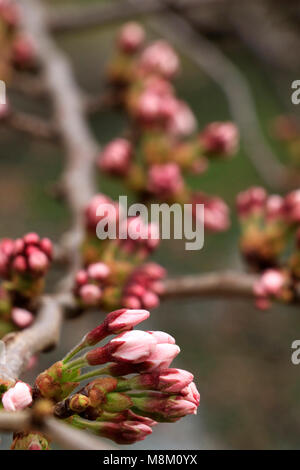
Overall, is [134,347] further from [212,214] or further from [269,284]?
[212,214]

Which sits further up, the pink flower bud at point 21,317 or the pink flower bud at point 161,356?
the pink flower bud at point 21,317

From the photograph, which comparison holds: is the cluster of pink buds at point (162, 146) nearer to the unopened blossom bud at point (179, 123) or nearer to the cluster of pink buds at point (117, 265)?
the unopened blossom bud at point (179, 123)

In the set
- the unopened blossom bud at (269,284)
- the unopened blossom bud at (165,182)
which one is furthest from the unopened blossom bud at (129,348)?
the unopened blossom bud at (165,182)

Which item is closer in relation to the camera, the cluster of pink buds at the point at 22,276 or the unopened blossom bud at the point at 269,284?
the cluster of pink buds at the point at 22,276

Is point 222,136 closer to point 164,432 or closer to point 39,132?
point 39,132

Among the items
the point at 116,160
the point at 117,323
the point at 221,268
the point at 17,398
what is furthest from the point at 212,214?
the point at 221,268

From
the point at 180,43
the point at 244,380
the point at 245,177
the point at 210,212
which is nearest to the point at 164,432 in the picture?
the point at 244,380
